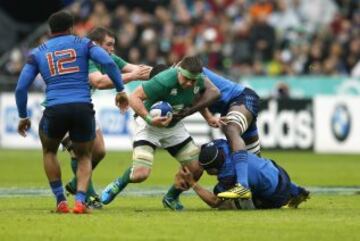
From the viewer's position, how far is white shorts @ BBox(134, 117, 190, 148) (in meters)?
14.0

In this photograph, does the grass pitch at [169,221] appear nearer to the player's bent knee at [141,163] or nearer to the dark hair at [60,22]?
the player's bent knee at [141,163]

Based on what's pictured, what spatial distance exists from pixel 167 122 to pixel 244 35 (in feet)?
58.8

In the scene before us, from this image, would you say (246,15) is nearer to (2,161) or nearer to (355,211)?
(2,161)

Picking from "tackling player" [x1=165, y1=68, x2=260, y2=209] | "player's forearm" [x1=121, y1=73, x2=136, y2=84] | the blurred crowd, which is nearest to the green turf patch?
"tackling player" [x1=165, y1=68, x2=260, y2=209]

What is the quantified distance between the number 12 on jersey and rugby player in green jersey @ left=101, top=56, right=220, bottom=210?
3.50 ft

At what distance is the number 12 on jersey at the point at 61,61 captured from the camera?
12727mm

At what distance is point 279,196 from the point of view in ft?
44.4

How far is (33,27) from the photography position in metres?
36.6

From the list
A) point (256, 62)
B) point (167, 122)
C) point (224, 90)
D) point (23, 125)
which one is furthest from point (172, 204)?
point (256, 62)

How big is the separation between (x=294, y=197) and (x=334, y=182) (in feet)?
19.1

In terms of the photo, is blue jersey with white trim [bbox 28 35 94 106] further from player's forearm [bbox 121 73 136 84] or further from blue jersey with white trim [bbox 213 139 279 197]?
blue jersey with white trim [bbox 213 139 279 197]

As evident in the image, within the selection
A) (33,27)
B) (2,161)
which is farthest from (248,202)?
(33,27)

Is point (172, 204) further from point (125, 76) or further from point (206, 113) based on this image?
point (125, 76)

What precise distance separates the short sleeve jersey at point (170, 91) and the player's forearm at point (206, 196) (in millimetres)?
996
